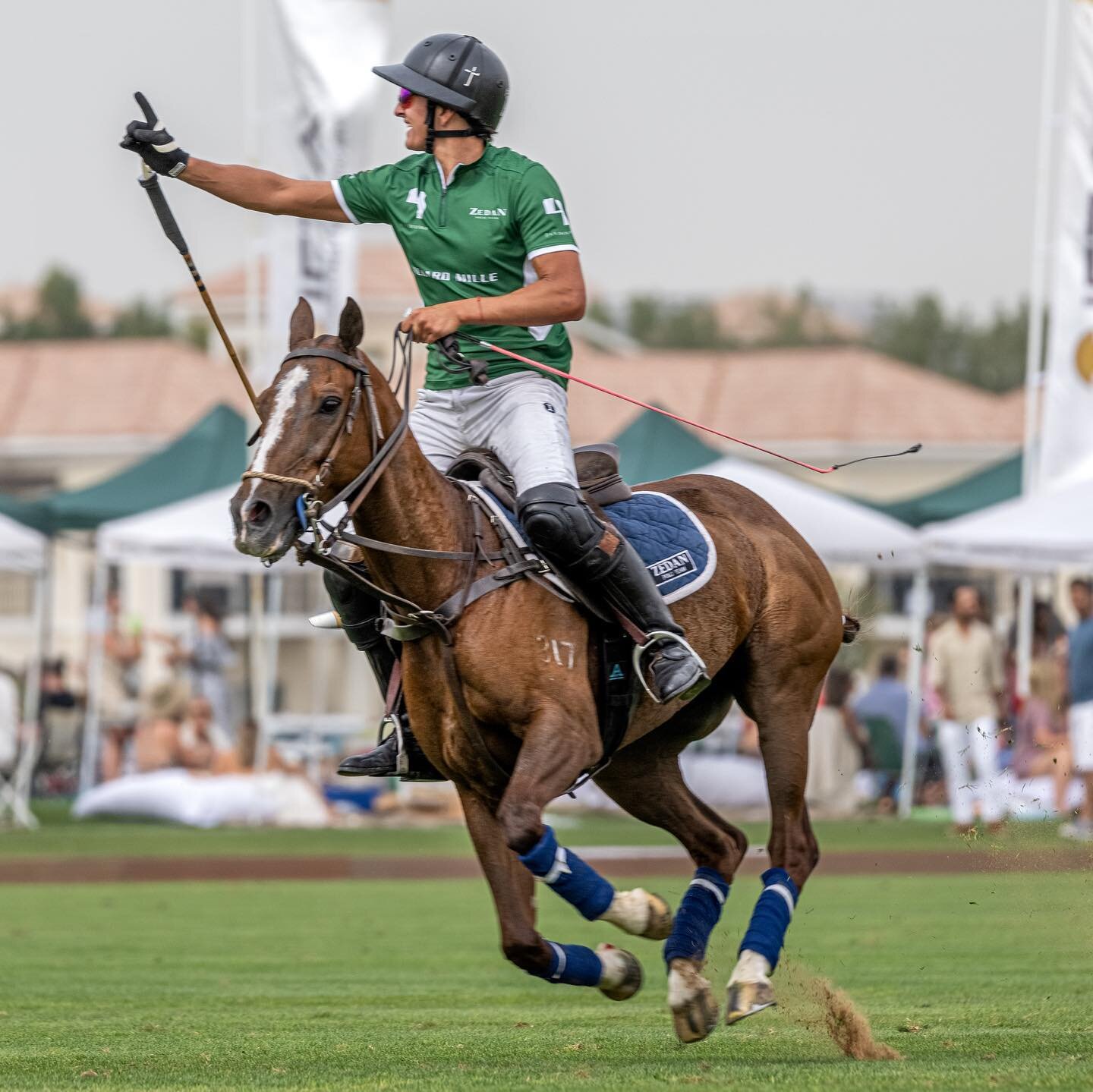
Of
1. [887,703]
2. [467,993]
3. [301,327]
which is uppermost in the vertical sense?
[301,327]

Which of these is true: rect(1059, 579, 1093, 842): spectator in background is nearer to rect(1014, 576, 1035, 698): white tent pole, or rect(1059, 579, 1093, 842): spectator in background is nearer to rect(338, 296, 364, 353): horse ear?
rect(1014, 576, 1035, 698): white tent pole

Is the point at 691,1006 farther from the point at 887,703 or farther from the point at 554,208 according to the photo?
the point at 887,703

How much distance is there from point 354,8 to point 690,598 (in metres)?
13.3

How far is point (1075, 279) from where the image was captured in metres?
19.0

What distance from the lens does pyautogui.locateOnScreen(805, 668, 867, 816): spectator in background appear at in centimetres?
2177

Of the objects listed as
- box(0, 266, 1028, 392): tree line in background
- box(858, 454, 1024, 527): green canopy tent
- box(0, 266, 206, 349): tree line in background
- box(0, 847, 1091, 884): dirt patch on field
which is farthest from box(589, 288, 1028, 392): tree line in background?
box(0, 847, 1091, 884): dirt patch on field

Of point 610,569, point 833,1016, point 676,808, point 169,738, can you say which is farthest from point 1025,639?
point 610,569

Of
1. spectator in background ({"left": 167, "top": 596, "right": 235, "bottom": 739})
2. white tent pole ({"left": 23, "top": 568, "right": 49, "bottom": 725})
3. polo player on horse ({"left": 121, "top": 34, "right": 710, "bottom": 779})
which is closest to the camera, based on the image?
polo player on horse ({"left": 121, "top": 34, "right": 710, "bottom": 779})

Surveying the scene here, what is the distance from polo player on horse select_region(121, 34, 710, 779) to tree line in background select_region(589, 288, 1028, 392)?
8115 centimetres

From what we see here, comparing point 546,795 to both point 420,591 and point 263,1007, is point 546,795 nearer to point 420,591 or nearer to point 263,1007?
point 420,591

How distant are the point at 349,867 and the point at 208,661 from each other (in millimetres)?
7502

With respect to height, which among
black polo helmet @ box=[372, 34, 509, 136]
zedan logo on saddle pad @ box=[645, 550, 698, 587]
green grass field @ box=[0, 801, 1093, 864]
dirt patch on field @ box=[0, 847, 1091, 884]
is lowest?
green grass field @ box=[0, 801, 1093, 864]

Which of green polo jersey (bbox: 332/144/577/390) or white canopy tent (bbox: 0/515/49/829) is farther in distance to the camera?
white canopy tent (bbox: 0/515/49/829)

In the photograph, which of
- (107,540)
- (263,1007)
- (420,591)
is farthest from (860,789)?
(420,591)
